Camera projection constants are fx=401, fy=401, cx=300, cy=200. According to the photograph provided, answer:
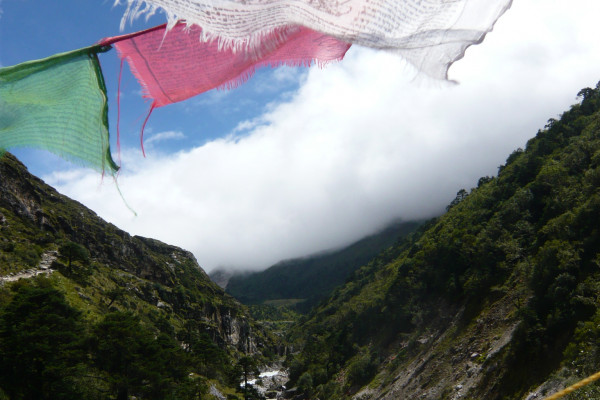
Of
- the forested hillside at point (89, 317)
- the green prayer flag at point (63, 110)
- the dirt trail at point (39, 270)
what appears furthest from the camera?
the dirt trail at point (39, 270)

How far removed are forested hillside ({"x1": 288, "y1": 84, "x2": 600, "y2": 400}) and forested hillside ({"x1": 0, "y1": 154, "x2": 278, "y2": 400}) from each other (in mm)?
15871

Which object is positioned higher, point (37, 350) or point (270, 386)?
point (37, 350)

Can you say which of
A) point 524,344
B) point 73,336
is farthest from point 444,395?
point 73,336

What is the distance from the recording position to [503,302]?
27344 mm

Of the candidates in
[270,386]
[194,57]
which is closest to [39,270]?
[270,386]

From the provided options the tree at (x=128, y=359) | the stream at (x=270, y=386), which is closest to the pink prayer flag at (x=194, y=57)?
the tree at (x=128, y=359)

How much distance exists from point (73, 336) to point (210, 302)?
6843 cm

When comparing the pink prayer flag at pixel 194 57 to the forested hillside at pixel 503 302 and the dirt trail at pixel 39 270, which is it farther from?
the dirt trail at pixel 39 270

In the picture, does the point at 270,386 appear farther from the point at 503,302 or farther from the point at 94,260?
the point at 503,302

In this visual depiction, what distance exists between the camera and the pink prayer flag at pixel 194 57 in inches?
108

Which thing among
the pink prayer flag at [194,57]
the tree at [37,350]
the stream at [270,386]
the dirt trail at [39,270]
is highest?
the dirt trail at [39,270]

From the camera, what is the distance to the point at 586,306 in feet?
60.2

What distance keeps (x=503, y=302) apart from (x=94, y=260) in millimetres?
61104

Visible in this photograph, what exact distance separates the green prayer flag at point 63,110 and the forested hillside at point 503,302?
40.4 ft
